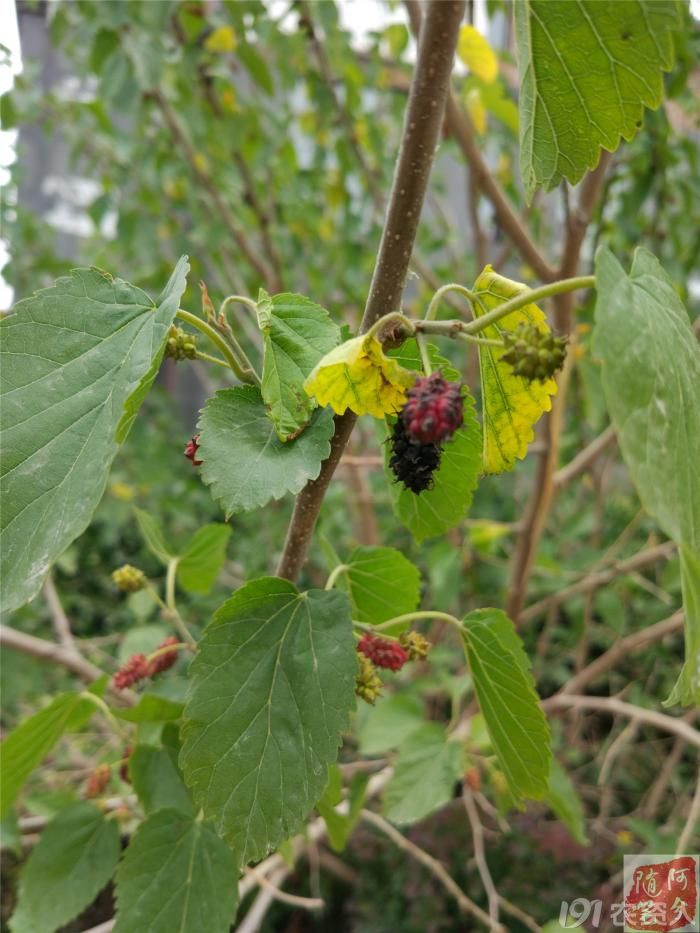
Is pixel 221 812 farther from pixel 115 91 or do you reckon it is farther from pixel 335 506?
pixel 335 506

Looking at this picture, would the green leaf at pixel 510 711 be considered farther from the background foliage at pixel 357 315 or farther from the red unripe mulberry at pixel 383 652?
the background foliage at pixel 357 315

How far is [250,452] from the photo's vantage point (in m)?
0.33

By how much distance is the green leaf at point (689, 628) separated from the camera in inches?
10.5

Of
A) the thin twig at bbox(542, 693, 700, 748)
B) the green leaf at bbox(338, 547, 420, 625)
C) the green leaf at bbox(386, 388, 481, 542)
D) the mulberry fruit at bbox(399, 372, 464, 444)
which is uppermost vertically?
the mulberry fruit at bbox(399, 372, 464, 444)

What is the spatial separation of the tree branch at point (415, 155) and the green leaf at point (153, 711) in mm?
203

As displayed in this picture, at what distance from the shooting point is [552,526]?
1.80 metres

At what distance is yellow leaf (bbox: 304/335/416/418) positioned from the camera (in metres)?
0.30

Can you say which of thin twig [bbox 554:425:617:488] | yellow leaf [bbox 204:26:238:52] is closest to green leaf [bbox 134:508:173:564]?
thin twig [bbox 554:425:617:488]

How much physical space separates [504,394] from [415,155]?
0.11 meters

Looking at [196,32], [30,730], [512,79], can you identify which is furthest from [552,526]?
[30,730]

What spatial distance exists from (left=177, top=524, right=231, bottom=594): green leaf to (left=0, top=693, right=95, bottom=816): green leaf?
0.15 m

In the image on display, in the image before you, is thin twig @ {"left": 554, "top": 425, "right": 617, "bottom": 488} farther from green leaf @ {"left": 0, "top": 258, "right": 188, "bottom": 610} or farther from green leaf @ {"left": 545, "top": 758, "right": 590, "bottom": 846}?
green leaf @ {"left": 0, "top": 258, "right": 188, "bottom": 610}

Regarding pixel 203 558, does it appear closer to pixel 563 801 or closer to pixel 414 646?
pixel 414 646

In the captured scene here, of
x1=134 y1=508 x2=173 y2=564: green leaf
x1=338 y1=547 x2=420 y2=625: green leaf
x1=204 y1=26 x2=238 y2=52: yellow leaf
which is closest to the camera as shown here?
x1=338 y1=547 x2=420 y2=625: green leaf
